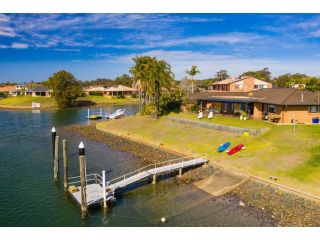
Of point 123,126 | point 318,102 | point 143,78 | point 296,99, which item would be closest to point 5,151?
point 123,126

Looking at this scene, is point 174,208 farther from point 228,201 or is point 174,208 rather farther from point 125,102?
point 125,102

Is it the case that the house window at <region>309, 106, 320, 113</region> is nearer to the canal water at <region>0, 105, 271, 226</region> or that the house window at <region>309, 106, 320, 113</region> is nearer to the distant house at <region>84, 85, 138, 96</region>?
the canal water at <region>0, 105, 271, 226</region>

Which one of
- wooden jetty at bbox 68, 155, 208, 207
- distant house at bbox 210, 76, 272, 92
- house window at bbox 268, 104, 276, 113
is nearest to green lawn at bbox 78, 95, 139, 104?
distant house at bbox 210, 76, 272, 92

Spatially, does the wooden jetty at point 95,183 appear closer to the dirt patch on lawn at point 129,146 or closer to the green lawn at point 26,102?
the dirt patch on lawn at point 129,146

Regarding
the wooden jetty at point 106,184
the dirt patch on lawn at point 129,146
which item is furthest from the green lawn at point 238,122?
the wooden jetty at point 106,184

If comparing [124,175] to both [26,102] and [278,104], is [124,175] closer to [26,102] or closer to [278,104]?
[278,104]

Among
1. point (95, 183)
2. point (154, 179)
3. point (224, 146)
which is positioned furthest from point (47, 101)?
point (154, 179)
